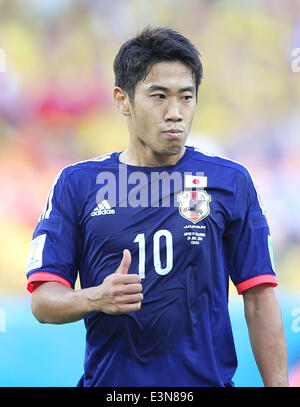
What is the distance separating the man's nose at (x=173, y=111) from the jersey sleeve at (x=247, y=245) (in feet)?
0.94

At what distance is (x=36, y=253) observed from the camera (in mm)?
2109

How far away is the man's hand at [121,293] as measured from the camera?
5.94 ft

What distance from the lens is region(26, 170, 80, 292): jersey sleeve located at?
2.06 meters

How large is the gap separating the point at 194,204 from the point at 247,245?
0.67ft

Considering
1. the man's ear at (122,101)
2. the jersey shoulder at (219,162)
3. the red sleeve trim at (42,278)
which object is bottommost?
the red sleeve trim at (42,278)

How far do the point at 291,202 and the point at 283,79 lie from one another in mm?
774

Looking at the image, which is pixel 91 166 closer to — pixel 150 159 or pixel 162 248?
Answer: pixel 150 159

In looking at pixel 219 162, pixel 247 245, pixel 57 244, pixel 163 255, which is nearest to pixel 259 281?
pixel 247 245

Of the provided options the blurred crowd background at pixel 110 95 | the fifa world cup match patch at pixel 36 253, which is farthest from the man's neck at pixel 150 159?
the blurred crowd background at pixel 110 95

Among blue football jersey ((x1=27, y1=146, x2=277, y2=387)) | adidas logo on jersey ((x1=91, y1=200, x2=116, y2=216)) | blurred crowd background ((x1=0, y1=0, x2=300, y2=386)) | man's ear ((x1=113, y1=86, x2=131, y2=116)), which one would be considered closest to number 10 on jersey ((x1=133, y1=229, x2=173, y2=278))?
blue football jersey ((x1=27, y1=146, x2=277, y2=387))

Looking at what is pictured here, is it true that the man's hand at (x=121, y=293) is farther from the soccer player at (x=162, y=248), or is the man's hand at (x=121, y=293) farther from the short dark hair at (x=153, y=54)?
the short dark hair at (x=153, y=54)

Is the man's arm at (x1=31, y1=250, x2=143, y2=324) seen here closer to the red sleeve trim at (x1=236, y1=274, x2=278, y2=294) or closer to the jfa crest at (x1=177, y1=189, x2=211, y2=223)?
the jfa crest at (x1=177, y1=189, x2=211, y2=223)

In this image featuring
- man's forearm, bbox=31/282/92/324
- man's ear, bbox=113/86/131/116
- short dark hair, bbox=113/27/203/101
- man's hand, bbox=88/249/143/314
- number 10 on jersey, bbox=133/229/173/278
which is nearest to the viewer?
man's hand, bbox=88/249/143/314
